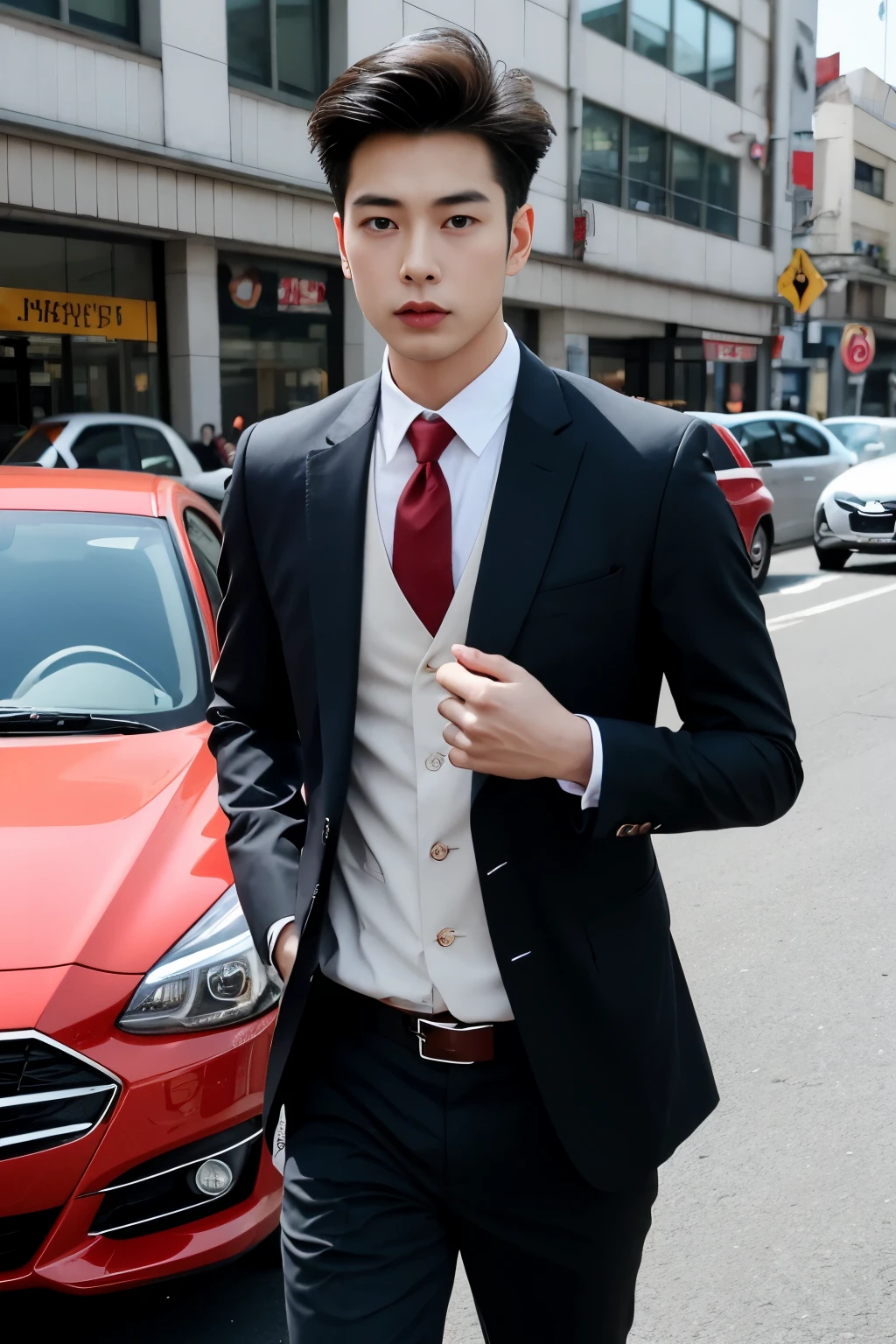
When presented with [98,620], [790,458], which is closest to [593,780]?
[98,620]

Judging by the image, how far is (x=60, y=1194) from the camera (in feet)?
7.97

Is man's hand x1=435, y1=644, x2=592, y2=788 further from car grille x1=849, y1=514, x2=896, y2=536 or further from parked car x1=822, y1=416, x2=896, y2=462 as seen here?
parked car x1=822, y1=416, x2=896, y2=462

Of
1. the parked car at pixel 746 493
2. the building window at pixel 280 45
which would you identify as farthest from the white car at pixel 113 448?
the building window at pixel 280 45

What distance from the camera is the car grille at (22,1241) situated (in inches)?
95.4

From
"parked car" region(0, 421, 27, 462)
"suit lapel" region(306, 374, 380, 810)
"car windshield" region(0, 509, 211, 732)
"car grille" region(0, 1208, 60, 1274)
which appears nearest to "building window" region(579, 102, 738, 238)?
"parked car" region(0, 421, 27, 462)

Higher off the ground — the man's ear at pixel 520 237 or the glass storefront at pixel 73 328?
the glass storefront at pixel 73 328

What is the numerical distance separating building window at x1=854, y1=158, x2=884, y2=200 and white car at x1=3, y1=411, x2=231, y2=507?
35529mm

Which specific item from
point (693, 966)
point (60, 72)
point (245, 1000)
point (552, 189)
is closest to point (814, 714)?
point (693, 966)

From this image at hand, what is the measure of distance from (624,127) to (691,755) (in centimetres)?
2724

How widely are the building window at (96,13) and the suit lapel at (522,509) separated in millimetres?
15194

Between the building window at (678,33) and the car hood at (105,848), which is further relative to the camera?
the building window at (678,33)

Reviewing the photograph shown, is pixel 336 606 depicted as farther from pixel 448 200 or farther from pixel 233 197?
pixel 233 197

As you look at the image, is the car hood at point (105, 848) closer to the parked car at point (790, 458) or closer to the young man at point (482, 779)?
the young man at point (482, 779)

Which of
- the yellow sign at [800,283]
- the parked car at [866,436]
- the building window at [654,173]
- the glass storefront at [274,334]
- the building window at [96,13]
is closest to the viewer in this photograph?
the building window at [96,13]
